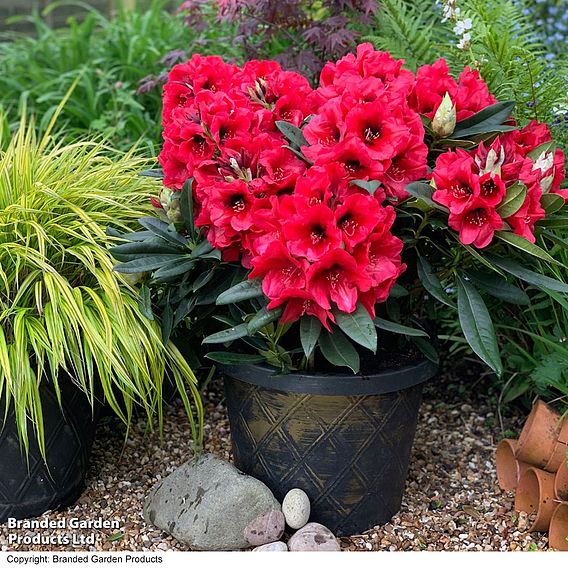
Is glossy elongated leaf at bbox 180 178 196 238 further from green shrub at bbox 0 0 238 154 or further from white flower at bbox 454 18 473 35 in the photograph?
green shrub at bbox 0 0 238 154

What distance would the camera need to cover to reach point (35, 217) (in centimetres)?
211

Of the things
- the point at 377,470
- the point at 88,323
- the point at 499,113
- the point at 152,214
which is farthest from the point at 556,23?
the point at 88,323

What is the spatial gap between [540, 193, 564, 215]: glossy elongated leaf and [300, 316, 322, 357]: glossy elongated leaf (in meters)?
0.56

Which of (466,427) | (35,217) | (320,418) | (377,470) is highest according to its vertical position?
(35,217)

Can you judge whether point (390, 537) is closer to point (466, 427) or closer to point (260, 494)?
point (260, 494)

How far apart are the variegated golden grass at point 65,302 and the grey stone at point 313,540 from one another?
0.38 m

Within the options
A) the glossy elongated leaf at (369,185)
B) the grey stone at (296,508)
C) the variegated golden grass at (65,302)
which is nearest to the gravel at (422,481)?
the grey stone at (296,508)

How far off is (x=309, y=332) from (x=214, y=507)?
54cm

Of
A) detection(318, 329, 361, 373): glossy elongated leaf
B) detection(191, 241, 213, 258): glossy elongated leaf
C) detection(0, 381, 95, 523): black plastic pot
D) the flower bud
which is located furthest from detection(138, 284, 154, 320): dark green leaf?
the flower bud

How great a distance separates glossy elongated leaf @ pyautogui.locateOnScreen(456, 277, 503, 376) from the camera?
5.62ft

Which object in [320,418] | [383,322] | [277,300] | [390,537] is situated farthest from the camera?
Result: [390,537]

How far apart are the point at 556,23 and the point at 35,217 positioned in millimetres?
2243

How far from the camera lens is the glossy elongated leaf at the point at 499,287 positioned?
1823 millimetres

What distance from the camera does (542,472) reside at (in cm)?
209
